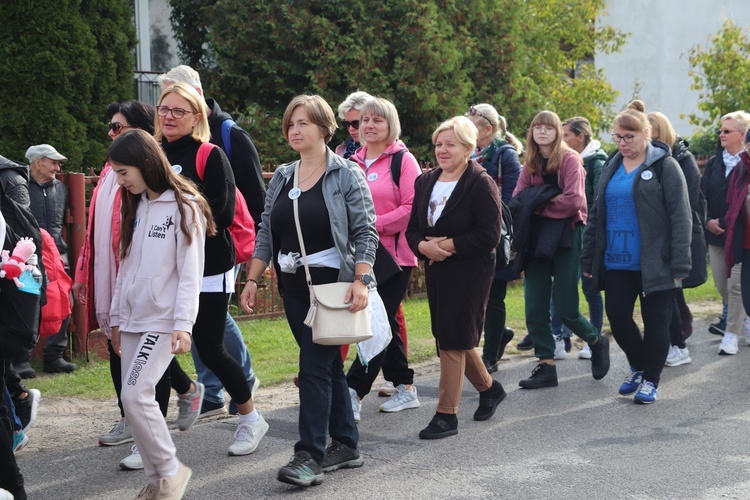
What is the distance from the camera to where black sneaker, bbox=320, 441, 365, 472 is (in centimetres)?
512

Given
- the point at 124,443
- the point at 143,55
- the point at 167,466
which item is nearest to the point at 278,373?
the point at 124,443

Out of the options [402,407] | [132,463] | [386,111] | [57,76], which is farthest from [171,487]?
[57,76]

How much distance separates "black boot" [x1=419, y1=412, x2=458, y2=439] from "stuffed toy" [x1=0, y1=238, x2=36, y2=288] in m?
2.52

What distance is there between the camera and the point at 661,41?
3098 centimetres

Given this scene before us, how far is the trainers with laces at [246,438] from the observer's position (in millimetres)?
5500

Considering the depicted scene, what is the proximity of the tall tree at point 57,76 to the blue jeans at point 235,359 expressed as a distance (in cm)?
596

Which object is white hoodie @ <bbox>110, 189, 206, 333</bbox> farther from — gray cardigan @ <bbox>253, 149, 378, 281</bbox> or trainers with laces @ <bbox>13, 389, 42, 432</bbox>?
trainers with laces @ <bbox>13, 389, 42, 432</bbox>

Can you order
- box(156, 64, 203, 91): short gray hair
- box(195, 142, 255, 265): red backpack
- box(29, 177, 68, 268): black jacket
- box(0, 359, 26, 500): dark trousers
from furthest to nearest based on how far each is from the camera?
box(29, 177, 68, 268): black jacket, box(156, 64, 203, 91): short gray hair, box(195, 142, 255, 265): red backpack, box(0, 359, 26, 500): dark trousers

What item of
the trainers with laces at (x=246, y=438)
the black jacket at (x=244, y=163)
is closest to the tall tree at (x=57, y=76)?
the black jacket at (x=244, y=163)

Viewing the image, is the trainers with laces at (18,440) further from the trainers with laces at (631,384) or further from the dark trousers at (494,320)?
the trainers with laces at (631,384)

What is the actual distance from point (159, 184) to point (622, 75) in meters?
28.4

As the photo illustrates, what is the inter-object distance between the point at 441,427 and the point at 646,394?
1.69 metres

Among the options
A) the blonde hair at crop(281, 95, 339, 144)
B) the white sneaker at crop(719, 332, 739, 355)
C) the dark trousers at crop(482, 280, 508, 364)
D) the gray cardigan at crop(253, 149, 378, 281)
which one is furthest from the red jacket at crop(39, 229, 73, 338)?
the white sneaker at crop(719, 332, 739, 355)

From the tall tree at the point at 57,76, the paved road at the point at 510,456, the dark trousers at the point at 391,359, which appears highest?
the tall tree at the point at 57,76
